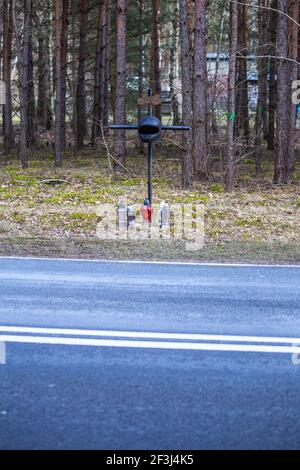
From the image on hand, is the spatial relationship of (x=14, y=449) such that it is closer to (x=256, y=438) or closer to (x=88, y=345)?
(x=256, y=438)

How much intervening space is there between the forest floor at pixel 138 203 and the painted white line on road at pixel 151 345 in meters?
5.54

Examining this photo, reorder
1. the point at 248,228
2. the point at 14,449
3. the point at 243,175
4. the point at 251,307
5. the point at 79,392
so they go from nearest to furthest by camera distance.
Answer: the point at 14,449
the point at 79,392
the point at 251,307
the point at 248,228
the point at 243,175

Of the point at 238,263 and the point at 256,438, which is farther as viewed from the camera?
the point at 238,263

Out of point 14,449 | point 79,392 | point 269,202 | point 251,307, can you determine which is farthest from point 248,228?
point 14,449

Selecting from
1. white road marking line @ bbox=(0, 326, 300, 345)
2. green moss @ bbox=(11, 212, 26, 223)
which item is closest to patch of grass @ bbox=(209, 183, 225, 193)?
green moss @ bbox=(11, 212, 26, 223)

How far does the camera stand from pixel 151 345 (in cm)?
684

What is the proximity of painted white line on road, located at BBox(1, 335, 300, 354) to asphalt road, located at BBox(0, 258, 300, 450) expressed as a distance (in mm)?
10

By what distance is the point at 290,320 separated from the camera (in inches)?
308

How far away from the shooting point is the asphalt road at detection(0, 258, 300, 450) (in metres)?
4.92

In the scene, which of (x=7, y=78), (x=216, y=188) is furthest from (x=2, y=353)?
(x=7, y=78)

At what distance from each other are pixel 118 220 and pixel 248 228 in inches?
112

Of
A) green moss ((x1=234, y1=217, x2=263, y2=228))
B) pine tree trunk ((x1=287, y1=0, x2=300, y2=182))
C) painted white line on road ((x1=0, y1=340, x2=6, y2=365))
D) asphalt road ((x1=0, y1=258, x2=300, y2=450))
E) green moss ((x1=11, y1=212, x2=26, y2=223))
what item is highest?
pine tree trunk ((x1=287, y1=0, x2=300, y2=182))

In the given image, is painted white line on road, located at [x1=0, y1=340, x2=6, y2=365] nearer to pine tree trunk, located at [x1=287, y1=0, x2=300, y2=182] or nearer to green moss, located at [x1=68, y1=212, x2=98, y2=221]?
green moss, located at [x1=68, y1=212, x2=98, y2=221]

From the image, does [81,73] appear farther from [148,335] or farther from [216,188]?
[148,335]
